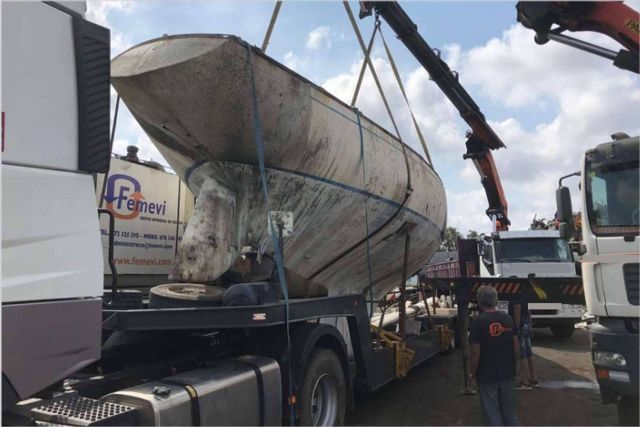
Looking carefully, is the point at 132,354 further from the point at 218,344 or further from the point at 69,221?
the point at 69,221

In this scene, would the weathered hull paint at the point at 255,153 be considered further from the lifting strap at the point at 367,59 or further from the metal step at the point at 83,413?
the metal step at the point at 83,413

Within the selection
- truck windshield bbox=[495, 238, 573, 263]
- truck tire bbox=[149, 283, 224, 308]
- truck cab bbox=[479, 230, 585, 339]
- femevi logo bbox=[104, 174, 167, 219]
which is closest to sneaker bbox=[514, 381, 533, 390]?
truck cab bbox=[479, 230, 585, 339]

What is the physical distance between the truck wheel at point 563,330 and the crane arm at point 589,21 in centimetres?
811

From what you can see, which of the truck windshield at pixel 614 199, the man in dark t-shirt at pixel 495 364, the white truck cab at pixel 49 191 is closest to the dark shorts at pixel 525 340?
the truck windshield at pixel 614 199

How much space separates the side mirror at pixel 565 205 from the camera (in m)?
5.10

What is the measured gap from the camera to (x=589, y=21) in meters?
5.06

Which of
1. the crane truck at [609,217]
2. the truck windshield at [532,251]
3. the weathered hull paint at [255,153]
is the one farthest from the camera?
the truck windshield at [532,251]

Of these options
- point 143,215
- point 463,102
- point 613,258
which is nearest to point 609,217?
point 613,258

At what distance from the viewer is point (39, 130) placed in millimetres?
2502

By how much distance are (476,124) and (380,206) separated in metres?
7.51

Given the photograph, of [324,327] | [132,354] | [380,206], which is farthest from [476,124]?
[132,354]

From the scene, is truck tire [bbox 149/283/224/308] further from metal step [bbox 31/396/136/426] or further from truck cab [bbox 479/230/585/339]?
truck cab [bbox 479/230/585/339]

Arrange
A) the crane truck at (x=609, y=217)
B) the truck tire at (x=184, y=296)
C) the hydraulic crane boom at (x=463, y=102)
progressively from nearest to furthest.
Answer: the truck tire at (x=184, y=296) → the crane truck at (x=609, y=217) → the hydraulic crane boom at (x=463, y=102)

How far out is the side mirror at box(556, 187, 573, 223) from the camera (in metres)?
5.10
